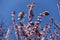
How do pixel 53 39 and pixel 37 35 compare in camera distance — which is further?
pixel 53 39

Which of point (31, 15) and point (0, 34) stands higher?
point (31, 15)

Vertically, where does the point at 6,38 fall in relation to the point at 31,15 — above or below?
below

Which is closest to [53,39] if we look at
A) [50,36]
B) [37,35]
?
[50,36]

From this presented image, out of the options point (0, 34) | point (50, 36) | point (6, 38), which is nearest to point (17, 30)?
point (6, 38)

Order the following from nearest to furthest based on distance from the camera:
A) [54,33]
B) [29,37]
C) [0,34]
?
[29,37] < [0,34] < [54,33]

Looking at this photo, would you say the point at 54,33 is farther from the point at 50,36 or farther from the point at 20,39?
the point at 20,39

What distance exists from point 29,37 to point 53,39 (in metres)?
0.54

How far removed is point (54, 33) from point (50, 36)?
10 cm

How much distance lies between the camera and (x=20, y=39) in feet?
3.61

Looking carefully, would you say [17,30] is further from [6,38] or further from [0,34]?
[0,34]

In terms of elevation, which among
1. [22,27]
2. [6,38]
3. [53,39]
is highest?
[22,27]

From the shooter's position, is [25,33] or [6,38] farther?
[6,38]

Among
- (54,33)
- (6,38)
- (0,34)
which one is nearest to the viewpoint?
(6,38)

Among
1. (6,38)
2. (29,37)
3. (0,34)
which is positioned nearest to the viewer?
(29,37)
